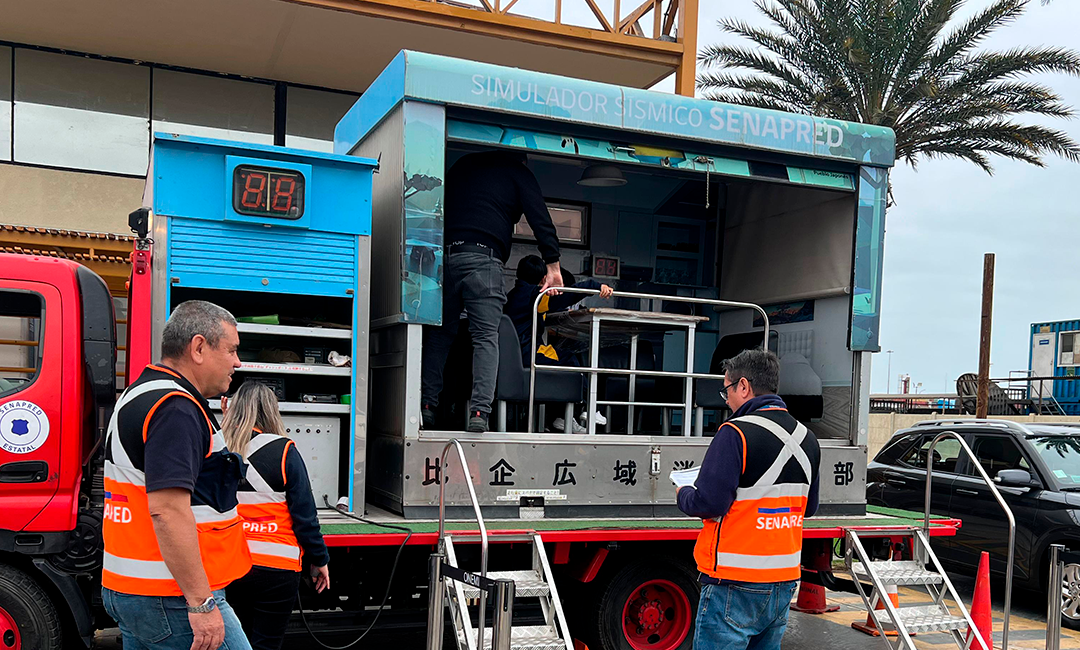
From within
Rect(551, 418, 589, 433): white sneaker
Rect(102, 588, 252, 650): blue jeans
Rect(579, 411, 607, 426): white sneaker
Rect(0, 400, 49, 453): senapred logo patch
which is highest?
Rect(0, 400, 49, 453): senapred logo patch

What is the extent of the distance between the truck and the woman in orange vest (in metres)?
0.56

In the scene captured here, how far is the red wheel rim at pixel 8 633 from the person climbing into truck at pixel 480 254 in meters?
2.47

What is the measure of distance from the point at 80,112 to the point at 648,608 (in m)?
9.84

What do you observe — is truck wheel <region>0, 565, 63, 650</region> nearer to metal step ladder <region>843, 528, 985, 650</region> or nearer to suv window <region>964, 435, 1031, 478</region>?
metal step ladder <region>843, 528, 985, 650</region>

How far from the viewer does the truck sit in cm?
512

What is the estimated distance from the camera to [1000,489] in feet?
31.7

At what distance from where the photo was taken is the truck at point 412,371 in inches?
202

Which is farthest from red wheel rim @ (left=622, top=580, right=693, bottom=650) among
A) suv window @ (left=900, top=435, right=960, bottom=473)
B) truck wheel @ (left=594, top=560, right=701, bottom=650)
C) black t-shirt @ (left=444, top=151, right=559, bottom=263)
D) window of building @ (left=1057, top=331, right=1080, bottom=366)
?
window of building @ (left=1057, top=331, right=1080, bottom=366)

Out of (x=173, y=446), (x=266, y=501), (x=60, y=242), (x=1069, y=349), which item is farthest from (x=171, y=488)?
(x=1069, y=349)

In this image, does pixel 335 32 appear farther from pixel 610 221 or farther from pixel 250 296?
pixel 250 296

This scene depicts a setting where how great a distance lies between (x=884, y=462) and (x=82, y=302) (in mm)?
8826

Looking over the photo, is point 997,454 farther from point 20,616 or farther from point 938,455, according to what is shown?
point 20,616

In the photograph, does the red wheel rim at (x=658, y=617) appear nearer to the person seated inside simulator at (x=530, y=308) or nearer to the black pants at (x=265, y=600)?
the person seated inside simulator at (x=530, y=308)

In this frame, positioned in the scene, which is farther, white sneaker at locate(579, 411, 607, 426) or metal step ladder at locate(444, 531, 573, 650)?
white sneaker at locate(579, 411, 607, 426)
